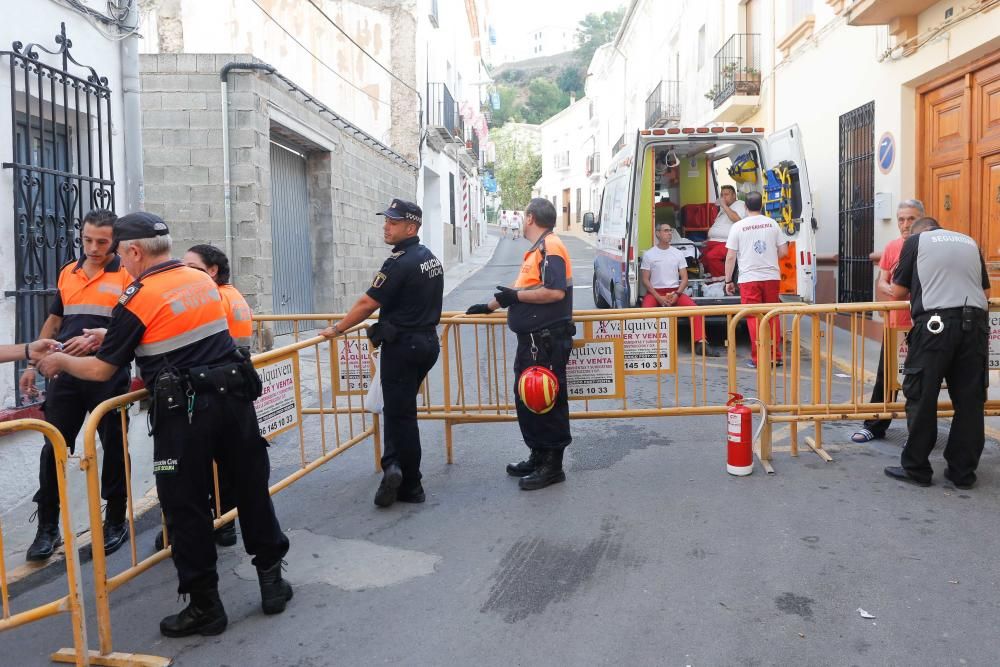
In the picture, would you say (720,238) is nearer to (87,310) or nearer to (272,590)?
(87,310)

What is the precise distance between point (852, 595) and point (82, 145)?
20.8 ft

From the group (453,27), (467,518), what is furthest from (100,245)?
(453,27)

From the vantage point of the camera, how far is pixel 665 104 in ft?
81.9

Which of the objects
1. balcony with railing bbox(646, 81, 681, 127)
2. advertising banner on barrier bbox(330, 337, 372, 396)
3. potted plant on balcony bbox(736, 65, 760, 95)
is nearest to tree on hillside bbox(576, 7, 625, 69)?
balcony with railing bbox(646, 81, 681, 127)

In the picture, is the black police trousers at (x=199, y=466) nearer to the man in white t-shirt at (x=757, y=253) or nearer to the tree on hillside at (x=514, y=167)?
the man in white t-shirt at (x=757, y=253)

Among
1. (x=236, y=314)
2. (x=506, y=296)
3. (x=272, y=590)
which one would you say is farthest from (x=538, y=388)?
(x=272, y=590)

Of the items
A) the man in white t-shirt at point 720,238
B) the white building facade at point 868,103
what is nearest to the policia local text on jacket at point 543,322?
the white building facade at point 868,103

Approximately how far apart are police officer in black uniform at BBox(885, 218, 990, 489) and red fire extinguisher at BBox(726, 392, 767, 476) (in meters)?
0.92

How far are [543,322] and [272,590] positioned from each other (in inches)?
90.2

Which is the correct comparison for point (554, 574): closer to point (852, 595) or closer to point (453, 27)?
point (852, 595)

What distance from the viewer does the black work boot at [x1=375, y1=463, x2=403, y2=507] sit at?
507cm

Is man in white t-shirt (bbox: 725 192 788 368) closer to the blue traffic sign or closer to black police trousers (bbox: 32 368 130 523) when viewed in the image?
the blue traffic sign

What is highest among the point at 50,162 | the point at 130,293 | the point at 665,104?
the point at 665,104

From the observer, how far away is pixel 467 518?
493 cm
